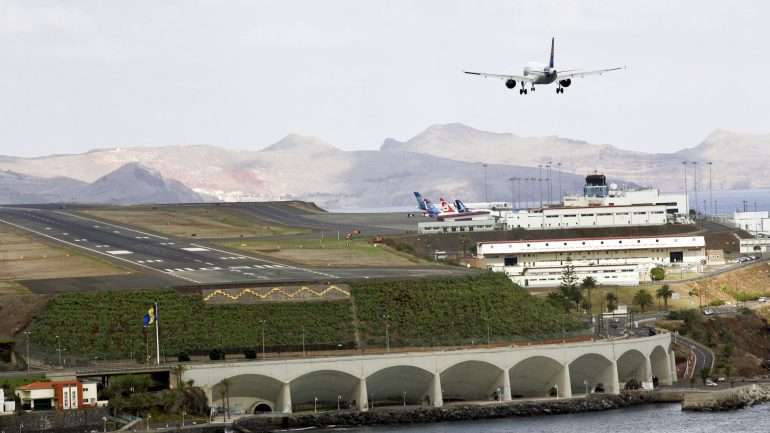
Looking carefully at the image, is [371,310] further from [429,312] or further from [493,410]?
[493,410]

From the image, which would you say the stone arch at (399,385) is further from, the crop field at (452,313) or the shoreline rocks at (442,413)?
the crop field at (452,313)

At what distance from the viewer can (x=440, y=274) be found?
182m

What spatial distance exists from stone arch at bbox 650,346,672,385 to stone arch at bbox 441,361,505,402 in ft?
58.9

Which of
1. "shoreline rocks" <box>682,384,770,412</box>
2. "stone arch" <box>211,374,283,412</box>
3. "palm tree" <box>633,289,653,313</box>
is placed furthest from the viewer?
"palm tree" <box>633,289,653,313</box>

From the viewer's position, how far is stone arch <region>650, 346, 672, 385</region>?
531 ft

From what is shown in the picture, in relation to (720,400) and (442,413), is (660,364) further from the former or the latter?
(442,413)

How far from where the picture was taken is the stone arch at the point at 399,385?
148 metres

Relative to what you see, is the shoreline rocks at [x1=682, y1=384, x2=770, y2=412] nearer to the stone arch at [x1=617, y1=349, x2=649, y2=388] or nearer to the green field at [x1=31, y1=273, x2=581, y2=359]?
the stone arch at [x1=617, y1=349, x2=649, y2=388]

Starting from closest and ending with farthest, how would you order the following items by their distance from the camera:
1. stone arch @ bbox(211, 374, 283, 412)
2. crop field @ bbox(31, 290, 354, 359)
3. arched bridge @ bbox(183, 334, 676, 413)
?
1. stone arch @ bbox(211, 374, 283, 412)
2. arched bridge @ bbox(183, 334, 676, 413)
3. crop field @ bbox(31, 290, 354, 359)

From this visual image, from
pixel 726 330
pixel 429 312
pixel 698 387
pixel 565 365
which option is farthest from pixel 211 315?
pixel 726 330

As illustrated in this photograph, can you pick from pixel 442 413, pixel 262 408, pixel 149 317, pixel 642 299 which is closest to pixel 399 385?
pixel 442 413

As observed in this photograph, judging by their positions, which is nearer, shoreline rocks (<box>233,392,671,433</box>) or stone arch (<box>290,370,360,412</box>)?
shoreline rocks (<box>233,392,671,433</box>)

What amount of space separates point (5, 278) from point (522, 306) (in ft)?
174

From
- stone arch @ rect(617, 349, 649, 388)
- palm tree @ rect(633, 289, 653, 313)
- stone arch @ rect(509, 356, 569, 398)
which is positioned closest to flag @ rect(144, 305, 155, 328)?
stone arch @ rect(509, 356, 569, 398)
